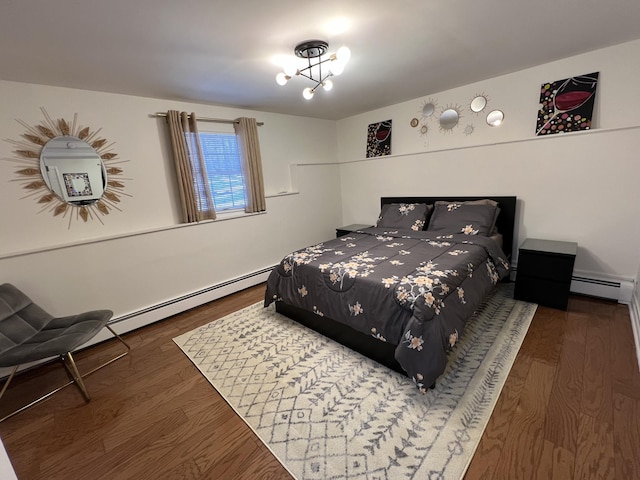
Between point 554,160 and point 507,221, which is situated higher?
point 554,160

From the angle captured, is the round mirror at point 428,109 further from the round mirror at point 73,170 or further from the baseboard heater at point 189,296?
the round mirror at point 73,170

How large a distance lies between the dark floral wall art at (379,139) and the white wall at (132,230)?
1.09 meters

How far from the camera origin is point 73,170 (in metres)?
2.32

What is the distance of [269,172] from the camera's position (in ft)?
12.2

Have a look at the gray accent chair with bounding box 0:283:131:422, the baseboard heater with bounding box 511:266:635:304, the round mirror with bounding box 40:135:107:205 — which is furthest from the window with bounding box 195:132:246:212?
the baseboard heater with bounding box 511:266:635:304

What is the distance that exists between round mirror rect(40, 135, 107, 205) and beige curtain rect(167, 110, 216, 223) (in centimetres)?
65

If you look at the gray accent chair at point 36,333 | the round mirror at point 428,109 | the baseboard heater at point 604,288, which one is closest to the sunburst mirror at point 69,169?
the gray accent chair at point 36,333

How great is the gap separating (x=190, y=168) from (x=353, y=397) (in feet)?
8.72

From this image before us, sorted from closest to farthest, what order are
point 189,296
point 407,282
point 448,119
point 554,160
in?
point 407,282
point 554,160
point 189,296
point 448,119

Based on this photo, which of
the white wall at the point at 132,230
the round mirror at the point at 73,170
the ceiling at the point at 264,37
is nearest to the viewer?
the ceiling at the point at 264,37

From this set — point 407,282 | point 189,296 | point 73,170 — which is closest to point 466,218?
point 407,282

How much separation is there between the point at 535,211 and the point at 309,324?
102 inches

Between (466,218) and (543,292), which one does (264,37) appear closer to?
(466,218)

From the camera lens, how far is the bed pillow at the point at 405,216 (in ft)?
10.9
